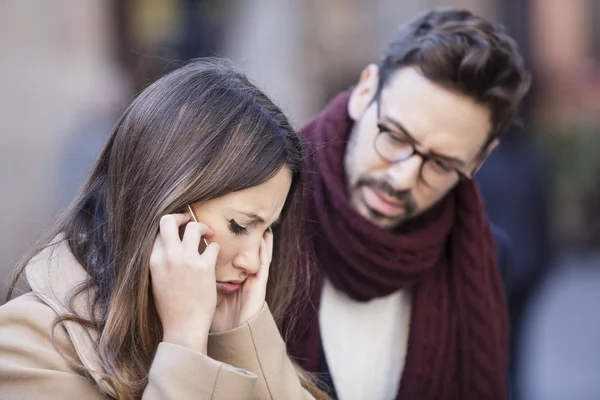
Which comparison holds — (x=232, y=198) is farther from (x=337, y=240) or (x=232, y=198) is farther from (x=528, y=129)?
(x=528, y=129)

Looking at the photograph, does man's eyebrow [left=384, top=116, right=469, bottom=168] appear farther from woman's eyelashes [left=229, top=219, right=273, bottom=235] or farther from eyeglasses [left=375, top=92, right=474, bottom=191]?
woman's eyelashes [left=229, top=219, right=273, bottom=235]

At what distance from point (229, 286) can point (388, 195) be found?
69 centimetres

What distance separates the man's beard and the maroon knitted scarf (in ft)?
0.15

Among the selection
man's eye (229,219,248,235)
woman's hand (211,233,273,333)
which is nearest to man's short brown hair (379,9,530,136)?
woman's hand (211,233,273,333)

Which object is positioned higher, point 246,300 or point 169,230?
point 169,230

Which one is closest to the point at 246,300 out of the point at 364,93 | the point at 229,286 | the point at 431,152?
the point at 229,286

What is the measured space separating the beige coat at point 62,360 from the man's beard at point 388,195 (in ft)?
2.83

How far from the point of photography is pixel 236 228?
2.30 metres

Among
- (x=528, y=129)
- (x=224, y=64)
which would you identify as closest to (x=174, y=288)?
(x=224, y=64)

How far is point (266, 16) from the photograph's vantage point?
952 centimetres

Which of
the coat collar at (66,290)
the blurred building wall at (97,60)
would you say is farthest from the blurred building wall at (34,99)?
the coat collar at (66,290)

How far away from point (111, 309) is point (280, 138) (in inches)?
23.1

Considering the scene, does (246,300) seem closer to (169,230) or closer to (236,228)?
(236,228)

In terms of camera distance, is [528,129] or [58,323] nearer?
[58,323]
